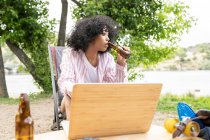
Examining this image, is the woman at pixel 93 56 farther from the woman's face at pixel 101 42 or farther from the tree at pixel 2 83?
the tree at pixel 2 83

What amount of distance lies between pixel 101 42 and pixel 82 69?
0.23m

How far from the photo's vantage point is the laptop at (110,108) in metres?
1.36

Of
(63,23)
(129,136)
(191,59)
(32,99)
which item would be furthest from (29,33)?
(129,136)

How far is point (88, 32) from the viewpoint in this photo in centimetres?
235

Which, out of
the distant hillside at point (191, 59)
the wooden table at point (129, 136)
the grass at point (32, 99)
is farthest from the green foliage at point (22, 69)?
the wooden table at point (129, 136)

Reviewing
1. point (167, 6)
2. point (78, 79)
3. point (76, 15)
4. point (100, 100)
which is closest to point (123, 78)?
point (78, 79)

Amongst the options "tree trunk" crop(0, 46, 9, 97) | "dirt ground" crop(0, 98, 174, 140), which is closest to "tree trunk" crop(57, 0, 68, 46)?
"tree trunk" crop(0, 46, 9, 97)

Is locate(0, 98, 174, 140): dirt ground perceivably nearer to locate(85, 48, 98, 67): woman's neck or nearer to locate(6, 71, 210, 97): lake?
locate(85, 48, 98, 67): woman's neck

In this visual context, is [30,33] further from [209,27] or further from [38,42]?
[209,27]

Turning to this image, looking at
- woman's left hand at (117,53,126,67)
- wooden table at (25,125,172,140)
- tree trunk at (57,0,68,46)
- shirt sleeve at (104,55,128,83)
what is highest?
tree trunk at (57,0,68,46)

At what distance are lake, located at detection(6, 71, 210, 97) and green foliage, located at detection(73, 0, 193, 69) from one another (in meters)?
0.55

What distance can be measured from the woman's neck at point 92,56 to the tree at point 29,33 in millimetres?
4633

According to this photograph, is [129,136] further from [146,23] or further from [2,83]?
[2,83]

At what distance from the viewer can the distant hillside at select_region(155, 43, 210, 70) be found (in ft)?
29.9
